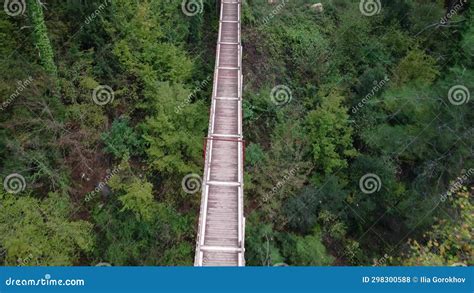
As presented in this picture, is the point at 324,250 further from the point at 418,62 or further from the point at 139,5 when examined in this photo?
the point at 139,5

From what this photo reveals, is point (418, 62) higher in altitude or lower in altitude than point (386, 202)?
higher

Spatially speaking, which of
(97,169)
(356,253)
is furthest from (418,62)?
(97,169)
